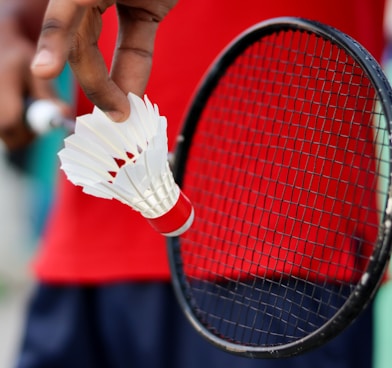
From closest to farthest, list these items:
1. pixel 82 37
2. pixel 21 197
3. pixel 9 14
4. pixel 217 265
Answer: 1. pixel 82 37
2. pixel 217 265
3. pixel 9 14
4. pixel 21 197

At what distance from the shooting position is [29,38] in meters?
1.23

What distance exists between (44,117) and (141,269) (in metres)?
0.24

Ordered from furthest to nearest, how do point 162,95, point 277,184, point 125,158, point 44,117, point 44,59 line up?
point 44,117, point 162,95, point 277,184, point 125,158, point 44,59

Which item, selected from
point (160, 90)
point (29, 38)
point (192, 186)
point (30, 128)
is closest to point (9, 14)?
point (29, 38)

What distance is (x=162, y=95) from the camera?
3.22 feet

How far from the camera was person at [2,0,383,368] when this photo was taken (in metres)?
0.96

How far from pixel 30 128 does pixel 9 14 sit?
0.18 metres

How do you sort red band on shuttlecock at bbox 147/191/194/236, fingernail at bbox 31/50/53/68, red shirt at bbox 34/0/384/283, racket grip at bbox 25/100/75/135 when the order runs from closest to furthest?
fingernail at bbox 31/50/53/68
red band on shuttlecock at bbox 147/191/194/236
red shirt at bbox 34/0/384/283
racket grip at bbox 25/100/75/135

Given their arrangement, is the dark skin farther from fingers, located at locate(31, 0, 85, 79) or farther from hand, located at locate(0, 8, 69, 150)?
hand, located at locate(0, 8, 69, 150)

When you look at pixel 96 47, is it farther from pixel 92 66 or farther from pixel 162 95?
pixel 162 95

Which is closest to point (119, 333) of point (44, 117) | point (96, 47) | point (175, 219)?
point (44, 117)

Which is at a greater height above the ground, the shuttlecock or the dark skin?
the dark skin

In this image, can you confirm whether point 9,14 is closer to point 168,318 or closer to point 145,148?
point 168,318

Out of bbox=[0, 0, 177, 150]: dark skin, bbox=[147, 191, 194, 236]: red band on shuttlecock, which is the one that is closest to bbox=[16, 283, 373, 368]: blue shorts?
bbox=[147, 191, 194, 236]: red band on shuttlecock
